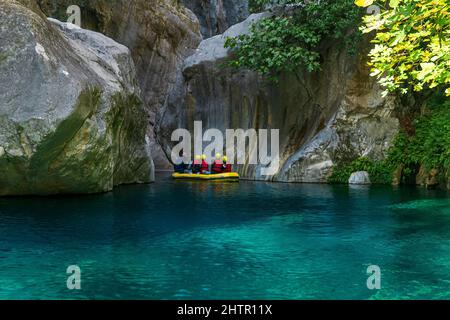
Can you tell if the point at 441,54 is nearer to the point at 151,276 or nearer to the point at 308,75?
the point at 151,276

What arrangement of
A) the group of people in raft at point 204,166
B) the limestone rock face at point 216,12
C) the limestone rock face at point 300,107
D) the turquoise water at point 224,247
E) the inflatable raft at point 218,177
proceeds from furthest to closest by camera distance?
the limestone rock face at point 216,12
the group of people in raft at point 204,166
the inflatable raft at point 218,177
the limestone rock face at point 300,107
the turquoise water at point 224,247

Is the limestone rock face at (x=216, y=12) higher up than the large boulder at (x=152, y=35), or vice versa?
the limestone rock face at (x=216, y=12)

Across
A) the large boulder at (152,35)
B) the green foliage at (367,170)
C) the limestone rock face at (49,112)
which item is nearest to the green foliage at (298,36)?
the green foliage at (367,170)

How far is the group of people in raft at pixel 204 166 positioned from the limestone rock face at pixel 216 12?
21.4 meters

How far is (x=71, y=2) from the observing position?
33.2 meters

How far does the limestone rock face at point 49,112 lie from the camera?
14.9 metres

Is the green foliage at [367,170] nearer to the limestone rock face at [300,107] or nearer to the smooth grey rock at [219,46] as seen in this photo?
the limestone rock face at [300,107]

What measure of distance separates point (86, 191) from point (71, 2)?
63.0ft

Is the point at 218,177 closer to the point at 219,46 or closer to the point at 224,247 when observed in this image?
the point at 219,46

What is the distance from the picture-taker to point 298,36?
76.5 feet

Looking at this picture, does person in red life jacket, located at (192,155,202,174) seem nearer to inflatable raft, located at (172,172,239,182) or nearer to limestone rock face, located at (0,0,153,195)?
inflatable raft, located at (172,172,239,182)
